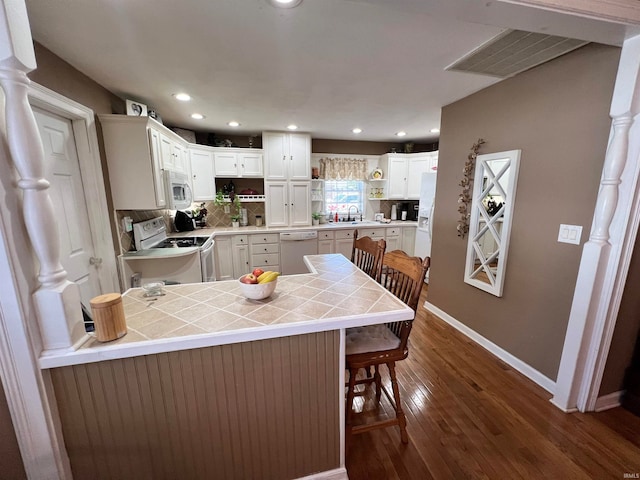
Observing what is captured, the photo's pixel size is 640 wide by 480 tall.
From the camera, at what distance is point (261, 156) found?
13.7 ft

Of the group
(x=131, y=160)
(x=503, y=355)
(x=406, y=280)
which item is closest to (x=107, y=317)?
(x=406, y=280)

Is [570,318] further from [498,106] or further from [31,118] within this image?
[31,118]

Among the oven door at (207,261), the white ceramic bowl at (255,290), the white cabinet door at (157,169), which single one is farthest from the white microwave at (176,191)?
the white ceramic bowl at (255,290)

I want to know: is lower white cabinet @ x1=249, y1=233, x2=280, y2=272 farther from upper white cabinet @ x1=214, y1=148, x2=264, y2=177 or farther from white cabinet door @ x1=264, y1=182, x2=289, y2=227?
upper white cabinet @ x1=214, y1=148, x2=264, y2=177

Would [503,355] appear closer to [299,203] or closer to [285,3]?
[285,3]

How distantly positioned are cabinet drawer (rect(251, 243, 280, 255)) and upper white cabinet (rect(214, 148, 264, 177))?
115cm

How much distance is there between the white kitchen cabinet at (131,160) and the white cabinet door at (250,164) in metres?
1.69

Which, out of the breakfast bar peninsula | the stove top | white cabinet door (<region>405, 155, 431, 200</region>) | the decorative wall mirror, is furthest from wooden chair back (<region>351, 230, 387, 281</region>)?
white cabinet door (<region>405, 155, 431, 200</region>)

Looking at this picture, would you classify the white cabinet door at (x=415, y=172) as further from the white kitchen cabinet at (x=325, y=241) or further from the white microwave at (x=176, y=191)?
the white microwave at (x=176, y=191)

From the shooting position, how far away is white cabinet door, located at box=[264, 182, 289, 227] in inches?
164

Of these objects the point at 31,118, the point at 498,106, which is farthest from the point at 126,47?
the point at 498,106

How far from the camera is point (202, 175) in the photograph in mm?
3873

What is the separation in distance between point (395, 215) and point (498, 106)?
3.02m

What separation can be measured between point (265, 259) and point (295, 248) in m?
0.51
